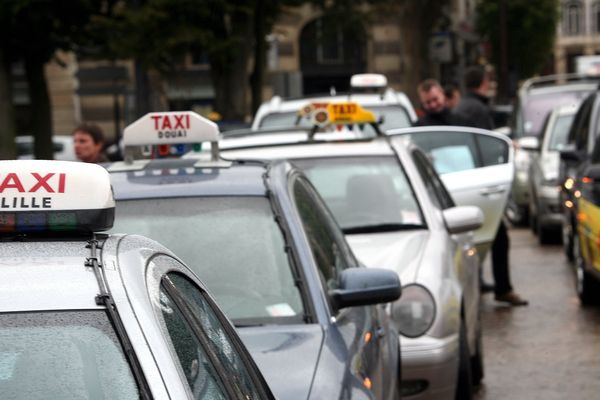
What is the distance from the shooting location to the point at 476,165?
13133mm

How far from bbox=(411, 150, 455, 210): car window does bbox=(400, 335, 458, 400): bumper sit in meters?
1.65

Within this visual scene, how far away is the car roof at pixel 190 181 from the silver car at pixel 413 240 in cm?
163

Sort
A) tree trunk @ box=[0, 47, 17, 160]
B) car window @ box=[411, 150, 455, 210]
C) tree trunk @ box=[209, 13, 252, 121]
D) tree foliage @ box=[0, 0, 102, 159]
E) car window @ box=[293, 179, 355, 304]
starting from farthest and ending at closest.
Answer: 1. tree trunk @ box=[209, 13, 252, 121]
2. tree foliage @ box=[0, 0, 102, 159]
3. tree trunk @ box=[0, 47, 17, 160]
4. car window @ box=[411, 150, 455, 210]
5. car window @ box=[293, 179, 355, 304]

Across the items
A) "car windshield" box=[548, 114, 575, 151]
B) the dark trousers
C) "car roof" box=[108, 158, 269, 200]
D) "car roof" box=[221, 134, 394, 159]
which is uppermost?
"car roof" box=[108, 158, 269, 200]

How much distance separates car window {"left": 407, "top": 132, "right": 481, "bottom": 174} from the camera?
516 inches

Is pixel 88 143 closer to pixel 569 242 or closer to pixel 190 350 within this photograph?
pixel 569 242

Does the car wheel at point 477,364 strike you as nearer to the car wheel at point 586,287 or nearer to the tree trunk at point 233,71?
the car wheel at point 586,287

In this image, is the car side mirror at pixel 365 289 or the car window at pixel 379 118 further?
the car window at pixel 379 118

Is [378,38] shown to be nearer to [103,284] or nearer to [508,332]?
[508,332]

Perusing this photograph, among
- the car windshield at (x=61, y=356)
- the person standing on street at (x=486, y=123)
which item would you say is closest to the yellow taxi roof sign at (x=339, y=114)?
the person standing on street at (x=486, y=123)

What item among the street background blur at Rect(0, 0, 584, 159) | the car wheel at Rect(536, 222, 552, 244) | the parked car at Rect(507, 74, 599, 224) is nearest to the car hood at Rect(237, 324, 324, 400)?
the car wheel at Rect(536, 222, 552, 244)

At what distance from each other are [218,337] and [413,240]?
4.87 meters

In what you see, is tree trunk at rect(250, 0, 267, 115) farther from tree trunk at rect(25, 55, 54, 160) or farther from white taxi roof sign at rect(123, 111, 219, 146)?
white taxi roof sign at rect(123, 111, 219, 146)

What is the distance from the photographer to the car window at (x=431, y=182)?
367 inches
